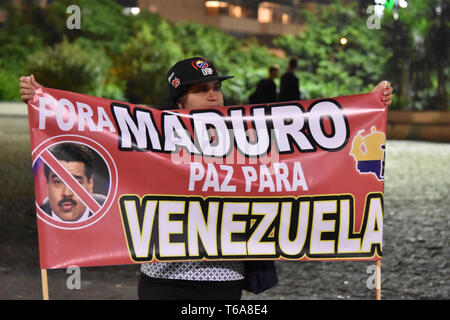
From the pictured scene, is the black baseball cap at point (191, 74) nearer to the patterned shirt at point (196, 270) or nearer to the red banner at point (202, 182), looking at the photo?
the red banner at point (202, 182)

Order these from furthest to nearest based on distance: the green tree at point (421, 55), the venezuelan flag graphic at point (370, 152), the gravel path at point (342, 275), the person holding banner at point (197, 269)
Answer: the green tree at point (421, 55) < the gravel path at point (342, 275) < the venezuelan flag graphic at point (370, 152) < the person holding banner at point (197, 269)

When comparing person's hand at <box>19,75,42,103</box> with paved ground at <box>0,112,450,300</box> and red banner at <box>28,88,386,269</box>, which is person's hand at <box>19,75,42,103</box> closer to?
red banner at <box>28,88,386,269</box>

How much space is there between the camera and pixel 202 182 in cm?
320

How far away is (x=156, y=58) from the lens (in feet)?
137

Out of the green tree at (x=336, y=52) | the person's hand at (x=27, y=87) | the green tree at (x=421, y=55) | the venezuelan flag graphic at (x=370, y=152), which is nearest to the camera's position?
the person's hand at (x=27, y=87)

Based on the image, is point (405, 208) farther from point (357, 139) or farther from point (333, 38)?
point (333, 38)

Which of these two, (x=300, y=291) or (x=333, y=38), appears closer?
(x=300, y=291)

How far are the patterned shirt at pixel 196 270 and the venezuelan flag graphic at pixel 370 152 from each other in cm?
82

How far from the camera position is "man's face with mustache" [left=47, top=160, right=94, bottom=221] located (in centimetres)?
315

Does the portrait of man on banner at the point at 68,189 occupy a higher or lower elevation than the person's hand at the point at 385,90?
lower

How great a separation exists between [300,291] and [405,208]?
4.22m

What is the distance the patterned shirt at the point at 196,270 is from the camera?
9.64 ft

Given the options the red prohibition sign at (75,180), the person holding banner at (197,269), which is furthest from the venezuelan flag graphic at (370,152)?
the red prohibition sign at (75,180)
